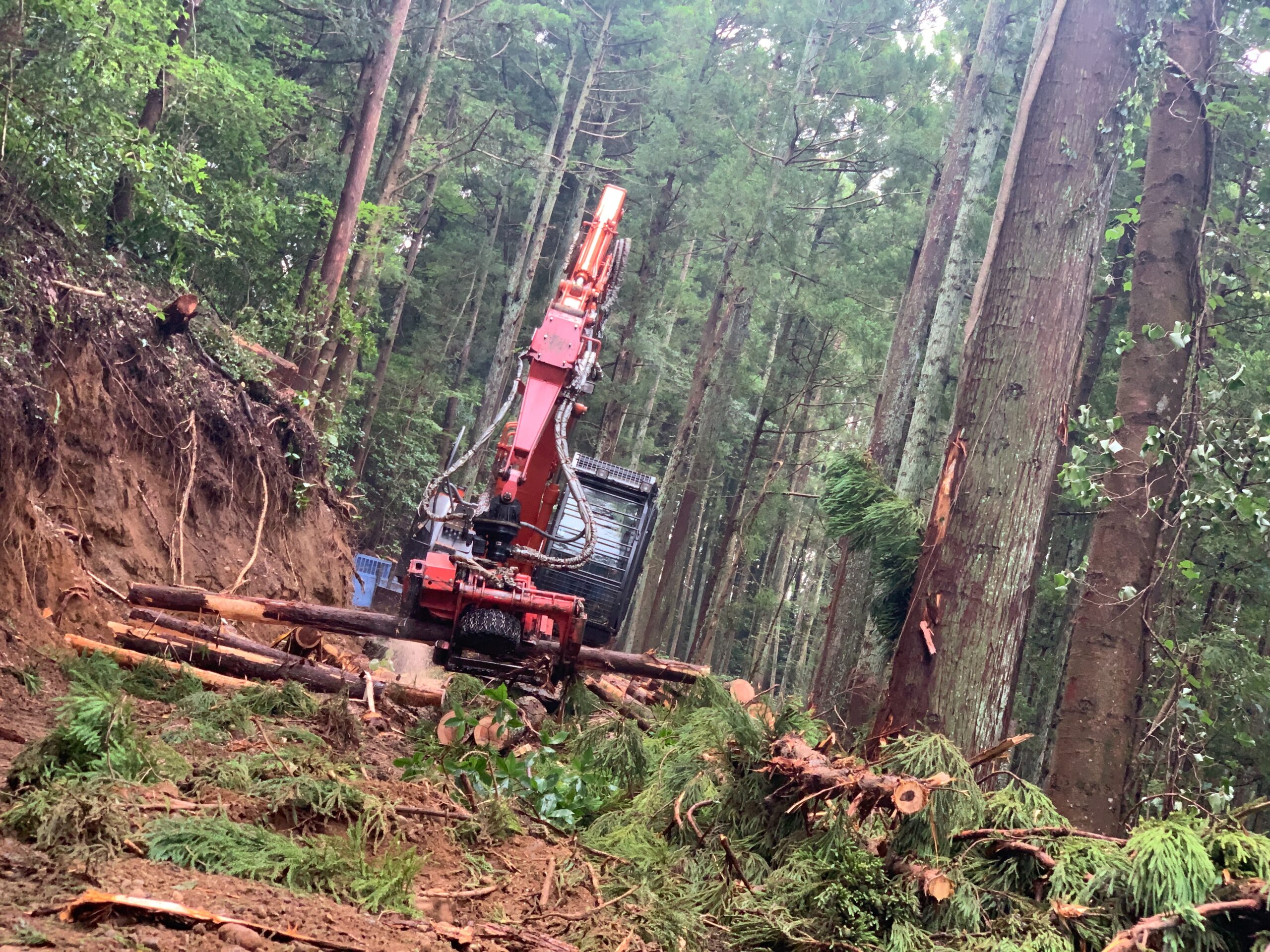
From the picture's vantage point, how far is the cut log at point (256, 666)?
7516 mm

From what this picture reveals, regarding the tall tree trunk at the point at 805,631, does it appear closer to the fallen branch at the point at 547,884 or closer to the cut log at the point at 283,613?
the cut log at the point at 283,613

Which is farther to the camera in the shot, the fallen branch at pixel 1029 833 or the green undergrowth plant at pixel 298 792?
the green undergrowth plant at pixel 298 792

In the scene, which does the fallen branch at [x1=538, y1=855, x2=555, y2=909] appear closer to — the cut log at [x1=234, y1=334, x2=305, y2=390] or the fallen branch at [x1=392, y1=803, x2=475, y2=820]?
the fallen branch at [x1=392, y1=803, x2=475, y2=820]

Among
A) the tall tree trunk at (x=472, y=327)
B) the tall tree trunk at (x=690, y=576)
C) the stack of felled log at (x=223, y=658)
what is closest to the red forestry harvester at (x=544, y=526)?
the stack of felled log at (x=223, y=658)

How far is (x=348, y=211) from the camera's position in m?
15.6

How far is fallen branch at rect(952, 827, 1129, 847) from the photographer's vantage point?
374 centimetres

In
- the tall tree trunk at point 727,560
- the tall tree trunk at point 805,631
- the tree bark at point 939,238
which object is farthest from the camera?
the tall tree trunk at point 805,631

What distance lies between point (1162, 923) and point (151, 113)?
45.9 feet

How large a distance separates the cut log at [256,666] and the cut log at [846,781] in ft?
13.9

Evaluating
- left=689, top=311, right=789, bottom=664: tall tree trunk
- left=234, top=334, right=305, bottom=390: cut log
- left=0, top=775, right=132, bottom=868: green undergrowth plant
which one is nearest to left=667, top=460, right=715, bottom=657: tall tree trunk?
left=689, top=311, right=789, bottom=664: tall tree trunk

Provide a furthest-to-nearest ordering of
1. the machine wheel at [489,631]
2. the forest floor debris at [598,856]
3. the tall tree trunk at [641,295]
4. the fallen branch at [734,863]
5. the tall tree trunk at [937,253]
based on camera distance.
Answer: the tall tree trunk at [641,295] → the tall tree trunk at [937,253] → the machine wheel at [489,631] → the fallen branch at [734,863] → the forest floor debris at [598,856]

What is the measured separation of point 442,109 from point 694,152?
982 cm

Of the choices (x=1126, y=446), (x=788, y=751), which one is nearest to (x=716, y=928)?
(x=788, y=751)

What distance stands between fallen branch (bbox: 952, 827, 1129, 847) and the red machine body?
5.11 meters
